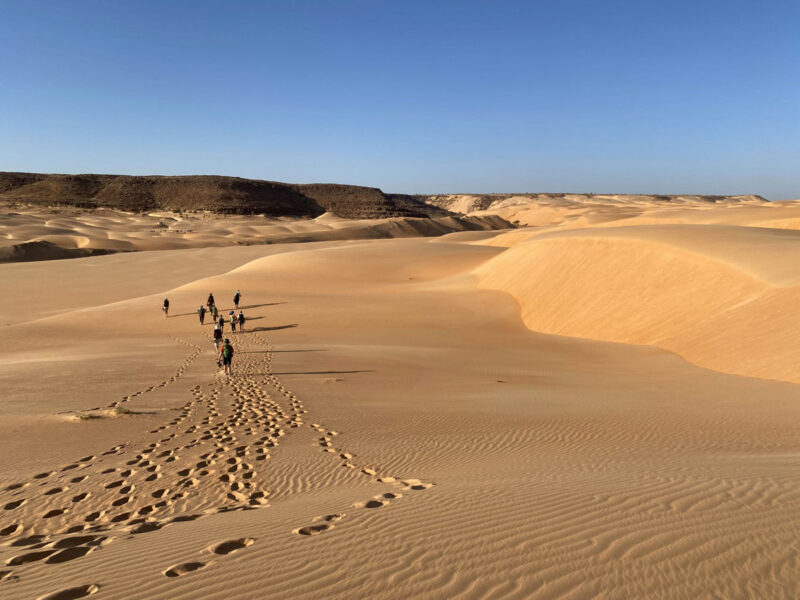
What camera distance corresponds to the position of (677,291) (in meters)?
21.2

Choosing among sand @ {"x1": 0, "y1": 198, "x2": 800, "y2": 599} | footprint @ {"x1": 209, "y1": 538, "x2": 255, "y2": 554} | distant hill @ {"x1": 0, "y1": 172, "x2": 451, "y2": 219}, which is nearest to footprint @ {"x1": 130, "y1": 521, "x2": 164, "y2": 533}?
sand @ {"x1": 0, "y1": 198, "x2": 800, "y2": 599}

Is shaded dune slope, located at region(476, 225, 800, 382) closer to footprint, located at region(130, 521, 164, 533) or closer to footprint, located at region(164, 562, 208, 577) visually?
footprint, located at region(130, 521, 164, 533)

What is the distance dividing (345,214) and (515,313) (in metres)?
101

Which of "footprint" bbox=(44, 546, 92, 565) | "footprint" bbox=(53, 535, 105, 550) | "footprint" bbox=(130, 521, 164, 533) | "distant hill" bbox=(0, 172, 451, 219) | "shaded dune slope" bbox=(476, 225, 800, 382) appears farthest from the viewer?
"distant hill" bbox=(0, 172, 451, 219)

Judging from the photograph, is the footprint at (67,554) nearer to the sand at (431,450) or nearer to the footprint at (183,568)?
the sand at (431,450)

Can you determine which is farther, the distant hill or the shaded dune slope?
the distant hill

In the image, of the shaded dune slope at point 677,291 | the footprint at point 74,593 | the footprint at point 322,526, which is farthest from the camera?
the shaded dune slope at point 677,291

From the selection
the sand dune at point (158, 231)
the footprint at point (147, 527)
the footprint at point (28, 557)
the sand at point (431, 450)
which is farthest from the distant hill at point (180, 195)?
the footprint at point (28, 557)

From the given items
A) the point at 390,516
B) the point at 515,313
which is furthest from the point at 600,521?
the point at 515,313

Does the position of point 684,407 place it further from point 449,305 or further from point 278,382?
point 449,305

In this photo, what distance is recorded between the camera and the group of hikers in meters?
14.0

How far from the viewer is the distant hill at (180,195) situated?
11056 cm

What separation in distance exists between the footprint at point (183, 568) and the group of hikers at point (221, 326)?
399 inches

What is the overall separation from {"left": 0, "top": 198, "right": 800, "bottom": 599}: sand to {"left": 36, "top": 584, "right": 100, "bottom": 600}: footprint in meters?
0.04
